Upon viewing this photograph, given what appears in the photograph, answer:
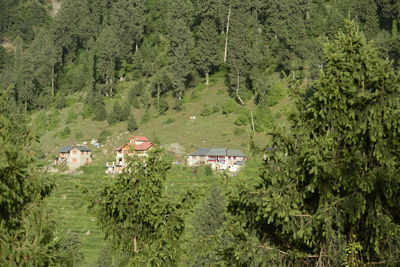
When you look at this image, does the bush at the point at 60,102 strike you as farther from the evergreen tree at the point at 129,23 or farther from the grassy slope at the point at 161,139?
the evergreen tree at the point at 129,23

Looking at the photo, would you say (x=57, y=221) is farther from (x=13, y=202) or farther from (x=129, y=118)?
(x=129, y=118)

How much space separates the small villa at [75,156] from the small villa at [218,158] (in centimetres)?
1373

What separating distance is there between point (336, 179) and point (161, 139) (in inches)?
2082

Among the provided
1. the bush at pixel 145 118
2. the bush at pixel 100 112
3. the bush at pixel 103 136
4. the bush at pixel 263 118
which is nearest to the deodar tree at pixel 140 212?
the bush at pixel 263 118

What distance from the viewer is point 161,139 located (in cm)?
6334

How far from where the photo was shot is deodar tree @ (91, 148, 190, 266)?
12609mm

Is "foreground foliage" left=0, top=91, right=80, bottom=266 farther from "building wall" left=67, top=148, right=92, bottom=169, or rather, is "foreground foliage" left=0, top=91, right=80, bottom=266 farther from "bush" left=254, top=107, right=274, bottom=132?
"building wall" left=67, top=148, right=92, bottom=169

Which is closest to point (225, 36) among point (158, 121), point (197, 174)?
point (158, 121)

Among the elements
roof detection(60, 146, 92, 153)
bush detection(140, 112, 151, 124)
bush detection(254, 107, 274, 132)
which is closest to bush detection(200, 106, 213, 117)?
bush detection(140, 112, 151, 124)

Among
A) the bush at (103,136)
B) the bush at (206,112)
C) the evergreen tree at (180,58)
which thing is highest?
the evergreen tree at (180,58)

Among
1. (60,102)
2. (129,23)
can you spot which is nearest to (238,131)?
(60,102)

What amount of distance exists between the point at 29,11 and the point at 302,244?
130491 mm

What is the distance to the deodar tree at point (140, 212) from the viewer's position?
41.4 ft

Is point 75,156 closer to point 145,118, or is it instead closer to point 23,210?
point 145,118
